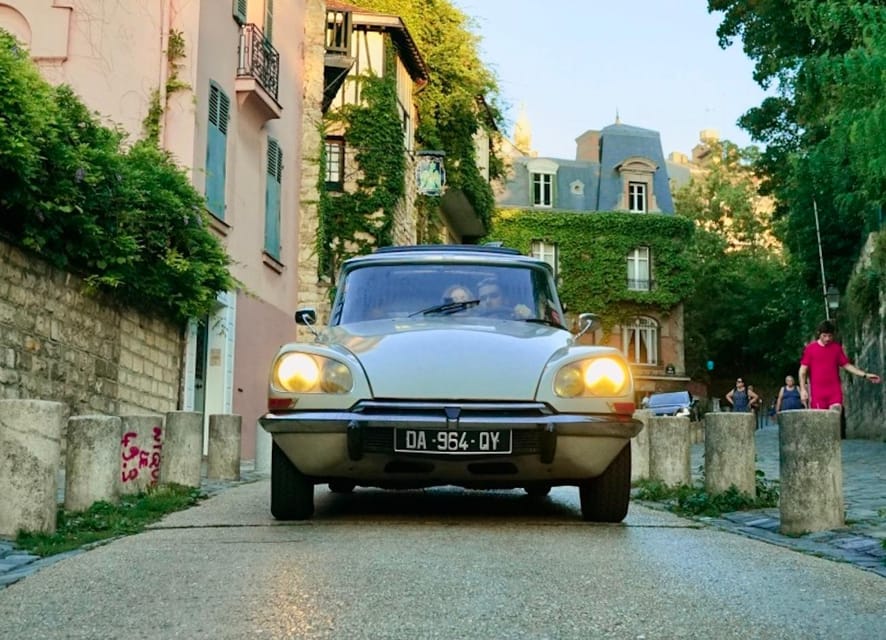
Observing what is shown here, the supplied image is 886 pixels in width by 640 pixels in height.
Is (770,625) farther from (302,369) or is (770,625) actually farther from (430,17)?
(430,17)

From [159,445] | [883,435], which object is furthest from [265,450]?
[883,435]

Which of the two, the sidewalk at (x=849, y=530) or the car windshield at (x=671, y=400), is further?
the car windshield at (x=671, y=400)

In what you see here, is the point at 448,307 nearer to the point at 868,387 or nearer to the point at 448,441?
the point at 448,441

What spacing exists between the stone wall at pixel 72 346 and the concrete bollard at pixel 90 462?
96.2 inches

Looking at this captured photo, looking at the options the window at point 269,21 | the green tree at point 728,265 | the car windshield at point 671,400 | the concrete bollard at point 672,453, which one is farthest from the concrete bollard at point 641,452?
the green tree at point 728,265

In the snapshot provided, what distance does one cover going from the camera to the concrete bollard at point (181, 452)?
10.4 metres

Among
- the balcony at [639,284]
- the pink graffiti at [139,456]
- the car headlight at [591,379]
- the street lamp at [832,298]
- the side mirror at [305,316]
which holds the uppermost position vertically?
the balcony at [639,284]

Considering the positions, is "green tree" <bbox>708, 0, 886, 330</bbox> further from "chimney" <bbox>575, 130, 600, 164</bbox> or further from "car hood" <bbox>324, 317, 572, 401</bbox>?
"chimney" <bbox>575, 130, 600, 164</bbox>

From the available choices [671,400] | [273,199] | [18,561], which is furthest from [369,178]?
[18,561]

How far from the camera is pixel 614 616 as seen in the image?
4148mm

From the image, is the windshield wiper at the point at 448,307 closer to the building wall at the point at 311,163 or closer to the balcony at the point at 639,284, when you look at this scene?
the building wall at the point at 311,163

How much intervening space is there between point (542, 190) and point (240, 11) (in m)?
37.0

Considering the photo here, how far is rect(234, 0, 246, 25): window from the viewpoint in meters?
20.5

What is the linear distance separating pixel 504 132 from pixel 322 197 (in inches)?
531
